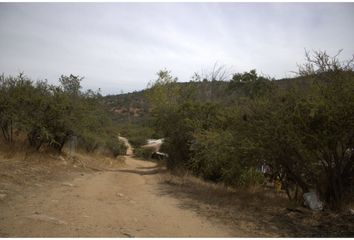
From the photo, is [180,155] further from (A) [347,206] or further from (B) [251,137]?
(A) [347,206]

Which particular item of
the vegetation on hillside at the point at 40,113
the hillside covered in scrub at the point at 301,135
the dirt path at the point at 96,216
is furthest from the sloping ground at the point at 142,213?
the vegetation on hillside at the point at 40,113

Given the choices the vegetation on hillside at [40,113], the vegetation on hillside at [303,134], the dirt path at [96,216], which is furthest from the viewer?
the vegetation on hillside at [40,113]

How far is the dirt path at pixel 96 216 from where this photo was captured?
6.79m

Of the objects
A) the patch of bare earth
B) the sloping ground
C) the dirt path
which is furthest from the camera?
the patch of bare earth

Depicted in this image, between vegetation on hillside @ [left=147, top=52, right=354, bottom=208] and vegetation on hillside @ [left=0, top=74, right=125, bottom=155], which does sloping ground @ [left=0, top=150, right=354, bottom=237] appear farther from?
vegetation on hillside @ [left=0, top=74, right=125, bottom=155]

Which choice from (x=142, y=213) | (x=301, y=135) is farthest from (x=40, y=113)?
(x=301, y=135)

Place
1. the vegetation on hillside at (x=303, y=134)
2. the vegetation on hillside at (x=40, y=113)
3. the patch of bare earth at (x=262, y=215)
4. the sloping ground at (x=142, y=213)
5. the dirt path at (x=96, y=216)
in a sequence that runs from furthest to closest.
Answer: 1. the vegetation on hillside at (x=40, y=113)
2. the vegetation on hillside at (x=303, y=134)
3. the patch of bare earth at (x=262, y=215)
4. the sloping ground at (x=142, y=213)
5. the dirt path at (x=96, y=216)

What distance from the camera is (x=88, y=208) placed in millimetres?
9016

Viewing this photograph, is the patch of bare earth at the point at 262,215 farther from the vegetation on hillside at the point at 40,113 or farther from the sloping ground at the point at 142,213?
the vegetation on hillside at the point at 40,113

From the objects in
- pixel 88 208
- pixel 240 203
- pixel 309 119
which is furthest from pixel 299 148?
pixel 88 208

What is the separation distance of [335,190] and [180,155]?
38.3 feet

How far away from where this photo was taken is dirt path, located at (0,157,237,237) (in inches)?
267

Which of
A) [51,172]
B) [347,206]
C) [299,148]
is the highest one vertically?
[299,148]

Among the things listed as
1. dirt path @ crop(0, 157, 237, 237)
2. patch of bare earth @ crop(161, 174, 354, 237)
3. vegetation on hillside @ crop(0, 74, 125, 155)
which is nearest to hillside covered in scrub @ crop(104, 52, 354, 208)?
patch of bare earth @ crop(161, 174, 354, 237)
